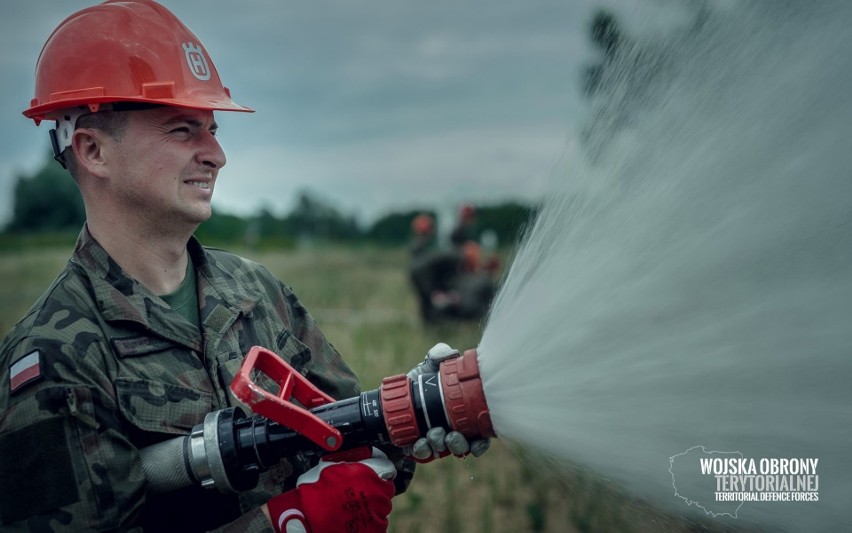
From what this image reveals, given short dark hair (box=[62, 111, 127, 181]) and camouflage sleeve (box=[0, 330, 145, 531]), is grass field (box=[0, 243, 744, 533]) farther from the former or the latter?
short dark hair (box=[62, 111, 127, 181])

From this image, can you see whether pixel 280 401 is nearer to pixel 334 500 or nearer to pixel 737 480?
pixel 334 500

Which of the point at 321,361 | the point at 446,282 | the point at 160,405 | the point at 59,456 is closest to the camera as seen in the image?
the point at 59,456

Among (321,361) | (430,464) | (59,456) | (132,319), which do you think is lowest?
(430,464)

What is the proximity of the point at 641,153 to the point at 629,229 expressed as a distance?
0.94 ft

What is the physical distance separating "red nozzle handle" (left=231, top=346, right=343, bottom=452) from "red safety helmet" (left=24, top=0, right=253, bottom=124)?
2.91 feet

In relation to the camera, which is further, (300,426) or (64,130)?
(64,130)

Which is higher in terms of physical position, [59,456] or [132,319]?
[132,319]

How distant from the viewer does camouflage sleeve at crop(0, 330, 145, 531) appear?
203 cm

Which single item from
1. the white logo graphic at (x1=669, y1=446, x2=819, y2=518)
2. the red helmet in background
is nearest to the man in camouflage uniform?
the white logo graphic at (x1=669, y1=446, x2=819, y2=518)

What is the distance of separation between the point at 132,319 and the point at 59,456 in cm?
45

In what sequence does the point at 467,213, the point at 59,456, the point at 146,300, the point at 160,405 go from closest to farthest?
the point at 59,456 < the point at 160,405 < the point at 146,300 < the point at 467,213

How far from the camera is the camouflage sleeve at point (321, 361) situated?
2795 mm

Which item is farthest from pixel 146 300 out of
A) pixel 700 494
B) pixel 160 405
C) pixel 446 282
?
pixel 446 282

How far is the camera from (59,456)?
205cm
